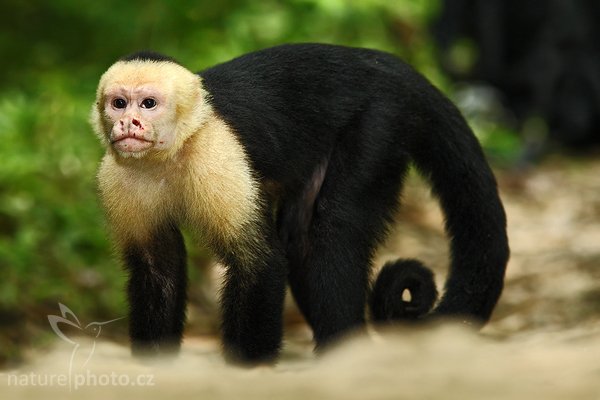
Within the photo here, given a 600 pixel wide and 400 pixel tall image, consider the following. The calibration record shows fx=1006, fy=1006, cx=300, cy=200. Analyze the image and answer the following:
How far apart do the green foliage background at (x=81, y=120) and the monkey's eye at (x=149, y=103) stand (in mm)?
1722

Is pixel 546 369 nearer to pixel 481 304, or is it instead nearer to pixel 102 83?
pixel 481 304

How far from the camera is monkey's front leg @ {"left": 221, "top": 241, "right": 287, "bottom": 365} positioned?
3213mm

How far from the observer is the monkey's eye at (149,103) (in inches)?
120

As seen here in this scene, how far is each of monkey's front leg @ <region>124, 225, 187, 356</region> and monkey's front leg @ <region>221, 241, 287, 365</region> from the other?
238 mm

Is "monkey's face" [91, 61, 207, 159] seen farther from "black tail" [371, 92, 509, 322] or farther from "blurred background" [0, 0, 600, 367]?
"black tail" [371, 92, 509, 322]

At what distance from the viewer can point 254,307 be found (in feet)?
10.6

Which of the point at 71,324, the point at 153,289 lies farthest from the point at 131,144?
the point at 71,324

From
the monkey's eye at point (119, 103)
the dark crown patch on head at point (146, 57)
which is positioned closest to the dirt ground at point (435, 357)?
the monkey's eye at point (119, 103)

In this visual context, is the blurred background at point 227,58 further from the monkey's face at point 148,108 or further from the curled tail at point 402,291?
the curled tail at point 402,291

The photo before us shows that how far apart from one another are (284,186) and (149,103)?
0.64 m

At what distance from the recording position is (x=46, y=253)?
5223mm

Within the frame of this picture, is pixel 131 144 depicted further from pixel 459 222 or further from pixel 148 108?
pixel 459 222

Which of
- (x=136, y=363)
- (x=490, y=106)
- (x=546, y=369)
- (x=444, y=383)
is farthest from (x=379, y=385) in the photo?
(x=490, y=106)

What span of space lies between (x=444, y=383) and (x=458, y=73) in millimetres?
6891
